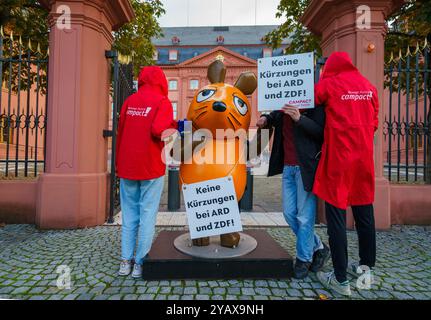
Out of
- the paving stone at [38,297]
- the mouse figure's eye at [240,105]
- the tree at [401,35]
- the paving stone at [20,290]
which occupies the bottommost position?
the paving stone at [38,297]

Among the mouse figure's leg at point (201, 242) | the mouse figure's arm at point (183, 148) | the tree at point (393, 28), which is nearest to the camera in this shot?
the mouse figure's arm at point (183, 148)

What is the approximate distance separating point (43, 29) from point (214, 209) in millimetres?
7143

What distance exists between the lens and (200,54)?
41.8 m

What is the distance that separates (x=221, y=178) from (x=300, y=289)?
1251 millimetres

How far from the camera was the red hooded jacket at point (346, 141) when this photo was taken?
253 centimetres

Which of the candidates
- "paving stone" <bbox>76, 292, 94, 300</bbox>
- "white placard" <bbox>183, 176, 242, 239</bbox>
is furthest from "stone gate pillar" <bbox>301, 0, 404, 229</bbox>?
"paving stone" <bbox>76, 292, 94, 300</bbox>

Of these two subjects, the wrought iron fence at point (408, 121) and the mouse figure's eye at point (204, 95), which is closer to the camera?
the mouse figure's eye at point (204, 95)

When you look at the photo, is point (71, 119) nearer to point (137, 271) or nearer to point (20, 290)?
point (20, 290)

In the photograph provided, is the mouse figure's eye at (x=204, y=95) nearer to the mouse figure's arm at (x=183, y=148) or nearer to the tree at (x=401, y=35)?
the mouse figure's arm at (x=183, y=148)

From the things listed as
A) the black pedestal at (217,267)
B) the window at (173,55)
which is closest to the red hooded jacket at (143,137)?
the black pedestal at (217,267)

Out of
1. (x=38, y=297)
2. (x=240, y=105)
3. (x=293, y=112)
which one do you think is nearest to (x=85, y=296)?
(x=38, y=297)

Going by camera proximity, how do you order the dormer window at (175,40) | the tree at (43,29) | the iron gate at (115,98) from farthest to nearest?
the dormer window at (175,40)
the tree at (43,29)
the iron gate at (115,98)

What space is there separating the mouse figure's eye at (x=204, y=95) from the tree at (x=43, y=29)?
3.62 meters
